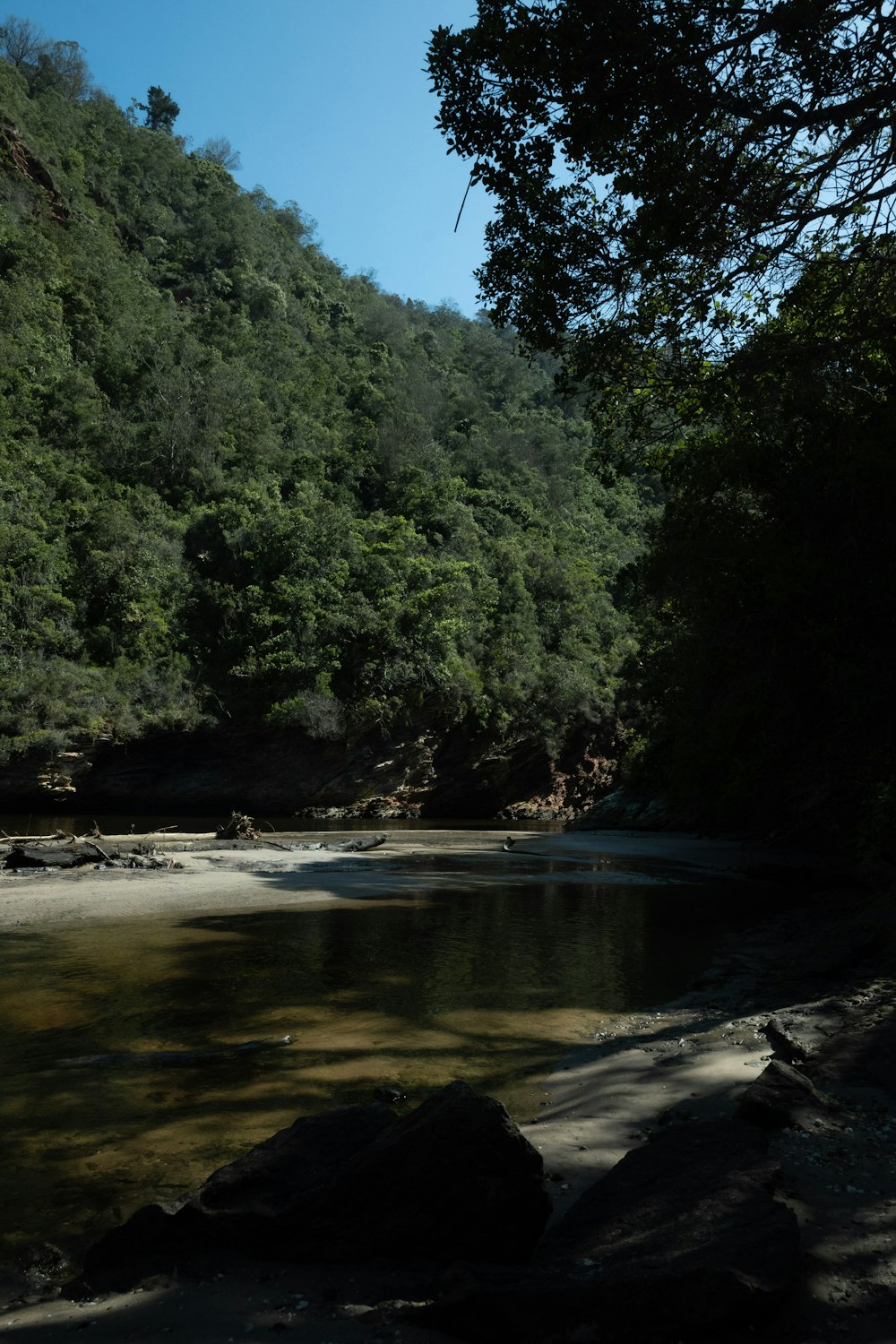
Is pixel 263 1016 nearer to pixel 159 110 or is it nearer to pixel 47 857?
pixel 47 857

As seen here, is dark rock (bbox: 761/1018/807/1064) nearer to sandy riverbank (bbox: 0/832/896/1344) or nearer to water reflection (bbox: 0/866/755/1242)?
sandy riverbank (bbox: 0/832/896/1344)

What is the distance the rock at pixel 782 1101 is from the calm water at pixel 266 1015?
1.50 meters

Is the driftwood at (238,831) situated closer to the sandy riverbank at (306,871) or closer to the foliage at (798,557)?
the sandy riverbank at (306,871)

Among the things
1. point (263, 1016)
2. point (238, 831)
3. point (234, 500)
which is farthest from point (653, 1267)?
point (234, 500)

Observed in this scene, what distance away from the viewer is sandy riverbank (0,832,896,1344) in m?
3.07

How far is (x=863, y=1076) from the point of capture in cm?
573

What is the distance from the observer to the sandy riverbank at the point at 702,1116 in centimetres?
307

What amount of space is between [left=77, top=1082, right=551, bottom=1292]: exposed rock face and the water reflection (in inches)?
34.7

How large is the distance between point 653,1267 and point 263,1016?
562 centimetres

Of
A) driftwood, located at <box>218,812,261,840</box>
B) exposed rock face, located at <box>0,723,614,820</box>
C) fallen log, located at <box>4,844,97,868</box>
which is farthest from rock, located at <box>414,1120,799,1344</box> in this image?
exposed rock face, located at <box>0,723,614,820</box>

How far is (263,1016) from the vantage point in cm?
798

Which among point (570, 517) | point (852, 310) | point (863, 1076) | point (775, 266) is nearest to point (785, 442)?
point (852, 310)

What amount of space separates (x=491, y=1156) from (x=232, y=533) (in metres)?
37.3

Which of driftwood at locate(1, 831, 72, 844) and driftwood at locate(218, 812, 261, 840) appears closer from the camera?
driftwood at locate(1, 831, 72, 844)
